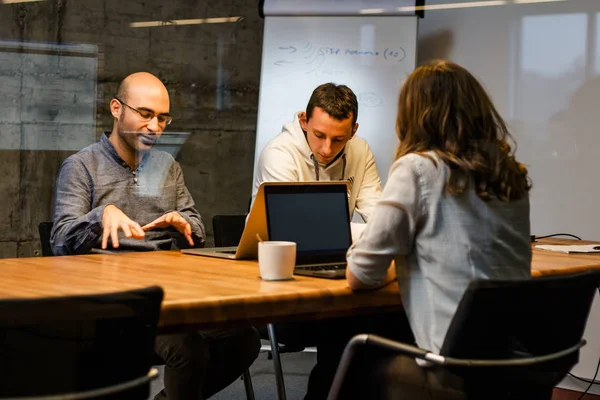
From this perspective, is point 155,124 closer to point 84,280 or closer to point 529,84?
point 84,280

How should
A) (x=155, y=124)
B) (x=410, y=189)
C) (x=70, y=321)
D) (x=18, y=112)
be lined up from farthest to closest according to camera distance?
(x=18, y=112) → (x=155, y=124) → (x=410, y=189) → (x=70, y=321)

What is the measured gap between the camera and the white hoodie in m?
3.44

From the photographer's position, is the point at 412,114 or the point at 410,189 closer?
the point at 410,189

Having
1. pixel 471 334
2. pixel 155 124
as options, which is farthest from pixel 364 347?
pixel 155 124

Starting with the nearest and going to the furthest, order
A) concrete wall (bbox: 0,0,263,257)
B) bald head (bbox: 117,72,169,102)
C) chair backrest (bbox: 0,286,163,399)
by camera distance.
Answer: chair backrest (bbox: 0,286,163,399) → bald head (bbox: 117,72,169,102) → concrete wall (bbox: 0,0,263,257)

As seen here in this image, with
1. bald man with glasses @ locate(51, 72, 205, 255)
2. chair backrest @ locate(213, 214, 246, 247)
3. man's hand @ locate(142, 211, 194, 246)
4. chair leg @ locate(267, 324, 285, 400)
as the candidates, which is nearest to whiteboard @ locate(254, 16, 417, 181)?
bald man with glasses @ locate(51, 72, 205, 255)

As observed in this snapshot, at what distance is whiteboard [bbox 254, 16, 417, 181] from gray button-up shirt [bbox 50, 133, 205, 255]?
1.82 m

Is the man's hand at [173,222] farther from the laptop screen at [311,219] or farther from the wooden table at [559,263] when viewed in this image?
the wooden table at [559,263]

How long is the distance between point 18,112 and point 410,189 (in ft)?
11.1

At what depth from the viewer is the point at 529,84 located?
4.73 m

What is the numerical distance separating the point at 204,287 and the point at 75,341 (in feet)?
1.73

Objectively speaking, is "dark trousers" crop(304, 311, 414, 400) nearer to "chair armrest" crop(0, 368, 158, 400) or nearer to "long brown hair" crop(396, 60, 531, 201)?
"long brown hair" crop(396, 60, 531, 201)

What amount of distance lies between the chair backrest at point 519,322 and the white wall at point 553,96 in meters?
2.82

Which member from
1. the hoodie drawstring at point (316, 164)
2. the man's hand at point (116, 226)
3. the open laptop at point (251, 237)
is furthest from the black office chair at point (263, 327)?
the man's hand at point (116, 226)
